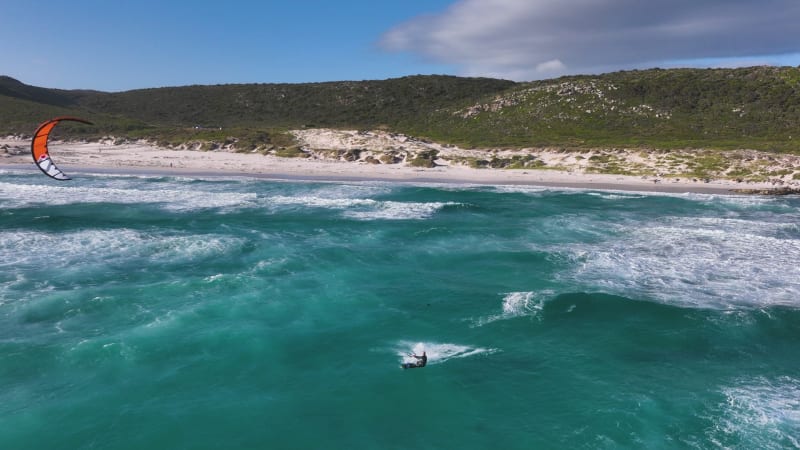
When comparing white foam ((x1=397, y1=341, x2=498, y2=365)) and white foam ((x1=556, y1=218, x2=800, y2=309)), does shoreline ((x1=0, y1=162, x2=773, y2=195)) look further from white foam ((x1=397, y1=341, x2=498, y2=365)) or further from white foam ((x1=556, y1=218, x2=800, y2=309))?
white foam ((x1=397, y1=341, x2=498, y2=365))

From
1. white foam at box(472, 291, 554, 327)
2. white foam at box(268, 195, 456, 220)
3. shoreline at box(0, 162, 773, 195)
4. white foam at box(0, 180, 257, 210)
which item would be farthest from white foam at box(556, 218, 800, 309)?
white foam at box(0, 180, 257, 210)

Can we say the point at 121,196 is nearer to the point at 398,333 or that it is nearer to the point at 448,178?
the point at 448,178

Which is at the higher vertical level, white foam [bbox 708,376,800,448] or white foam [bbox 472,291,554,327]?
white foam [bbox 472,291,554,327]

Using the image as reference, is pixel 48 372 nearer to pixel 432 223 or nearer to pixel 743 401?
pixel 743 401

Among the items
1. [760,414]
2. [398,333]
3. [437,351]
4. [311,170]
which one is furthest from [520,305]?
[311,170]

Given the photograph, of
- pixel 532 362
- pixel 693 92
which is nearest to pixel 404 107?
pixel 693 92
